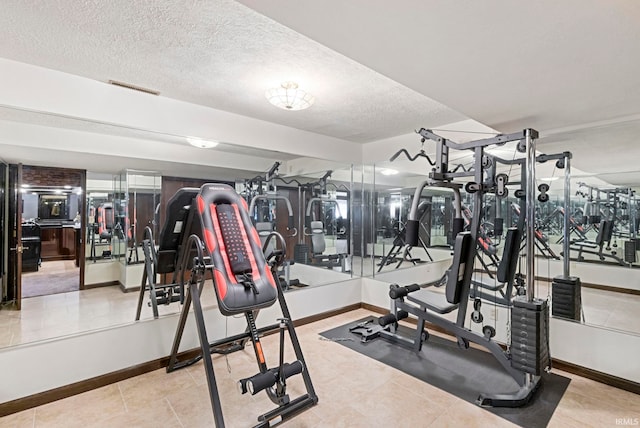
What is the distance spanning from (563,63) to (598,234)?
182 centimetres

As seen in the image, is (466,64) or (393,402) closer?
(466,64)

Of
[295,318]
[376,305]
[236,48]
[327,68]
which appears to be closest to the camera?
[236,48]

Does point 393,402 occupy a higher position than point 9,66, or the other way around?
point 9,66

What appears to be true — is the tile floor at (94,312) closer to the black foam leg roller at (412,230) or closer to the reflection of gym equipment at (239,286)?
the reflection of gym equipment at (239,286)

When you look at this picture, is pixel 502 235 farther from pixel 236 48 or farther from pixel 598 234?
pixel 236 48

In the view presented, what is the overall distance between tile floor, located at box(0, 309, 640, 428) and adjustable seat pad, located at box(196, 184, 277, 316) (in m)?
0.63

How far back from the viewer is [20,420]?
212 centimetres

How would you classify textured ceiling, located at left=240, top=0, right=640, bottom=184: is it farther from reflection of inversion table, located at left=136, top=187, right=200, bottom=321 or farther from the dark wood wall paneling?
the dark wood wall paneling

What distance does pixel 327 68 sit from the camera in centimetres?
242

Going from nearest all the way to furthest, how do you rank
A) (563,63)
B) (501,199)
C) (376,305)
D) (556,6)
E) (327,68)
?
(556,6) < (563,63) < (327,68) < (501,199) < (376,305)

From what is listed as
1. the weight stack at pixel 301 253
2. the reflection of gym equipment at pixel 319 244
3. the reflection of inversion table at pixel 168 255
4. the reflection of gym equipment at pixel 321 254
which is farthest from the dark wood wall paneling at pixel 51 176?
the reflection of gym equipment at pixel 321 254

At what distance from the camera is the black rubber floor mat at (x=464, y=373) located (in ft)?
7.30

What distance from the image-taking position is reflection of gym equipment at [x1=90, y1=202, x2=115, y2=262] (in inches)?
110

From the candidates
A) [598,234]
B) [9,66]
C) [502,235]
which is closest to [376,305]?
[502,235]
